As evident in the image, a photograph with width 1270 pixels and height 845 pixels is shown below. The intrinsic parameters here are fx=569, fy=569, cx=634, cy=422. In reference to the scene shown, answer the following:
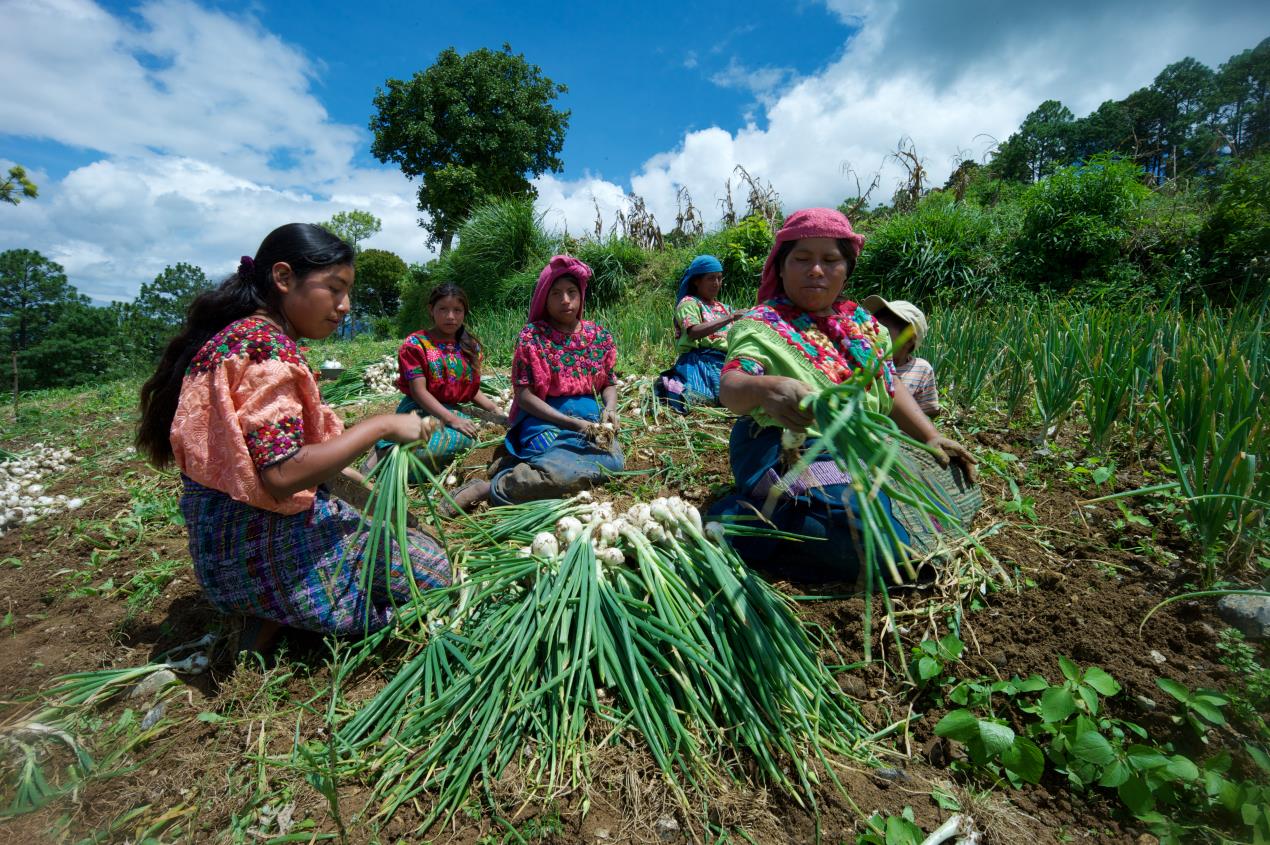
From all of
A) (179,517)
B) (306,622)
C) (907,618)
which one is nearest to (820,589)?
(907,618)

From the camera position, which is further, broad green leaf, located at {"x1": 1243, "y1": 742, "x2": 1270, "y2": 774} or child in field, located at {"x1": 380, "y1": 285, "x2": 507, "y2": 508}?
child in field, located at {"x1": 380, "y1": 285, "x2": 507, "y2": 508}

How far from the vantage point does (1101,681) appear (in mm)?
1306

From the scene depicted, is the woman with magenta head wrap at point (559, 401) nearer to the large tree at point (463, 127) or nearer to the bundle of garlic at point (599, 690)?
the bundle of garlic at point (599, 690)

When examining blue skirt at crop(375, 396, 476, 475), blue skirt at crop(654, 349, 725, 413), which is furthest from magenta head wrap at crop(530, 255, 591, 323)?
blue skirt at crop(654, 349, 725, 413)

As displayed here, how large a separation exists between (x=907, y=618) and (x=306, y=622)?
178 cm

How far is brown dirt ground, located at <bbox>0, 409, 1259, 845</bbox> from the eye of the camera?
1.21 meters

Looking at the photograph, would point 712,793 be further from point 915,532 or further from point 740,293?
point 740,293

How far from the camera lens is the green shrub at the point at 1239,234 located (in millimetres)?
5297

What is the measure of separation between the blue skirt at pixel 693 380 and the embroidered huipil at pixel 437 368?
1304 millimetres

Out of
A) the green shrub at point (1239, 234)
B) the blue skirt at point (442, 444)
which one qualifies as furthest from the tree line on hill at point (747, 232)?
the blue skirt at point (442, 444)

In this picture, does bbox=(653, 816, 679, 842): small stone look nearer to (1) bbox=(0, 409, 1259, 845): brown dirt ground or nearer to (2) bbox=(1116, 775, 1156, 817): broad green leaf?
(1) bbox=(0, 409, 1259, 845): brown dirt ground

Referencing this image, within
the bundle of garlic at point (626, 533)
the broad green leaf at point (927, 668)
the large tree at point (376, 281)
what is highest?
the large tree at point (376, 281)

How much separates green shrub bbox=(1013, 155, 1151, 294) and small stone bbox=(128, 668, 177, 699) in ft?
24.6

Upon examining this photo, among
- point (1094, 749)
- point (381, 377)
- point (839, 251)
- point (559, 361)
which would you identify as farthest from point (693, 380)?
point (381, 377)
